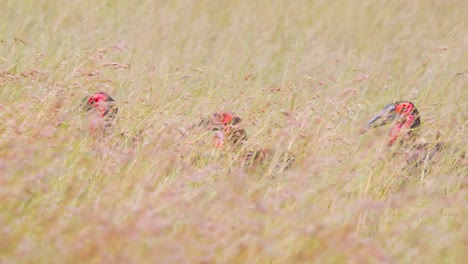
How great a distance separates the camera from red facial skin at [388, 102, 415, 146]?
5133mm

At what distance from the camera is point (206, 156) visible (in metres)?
5.11

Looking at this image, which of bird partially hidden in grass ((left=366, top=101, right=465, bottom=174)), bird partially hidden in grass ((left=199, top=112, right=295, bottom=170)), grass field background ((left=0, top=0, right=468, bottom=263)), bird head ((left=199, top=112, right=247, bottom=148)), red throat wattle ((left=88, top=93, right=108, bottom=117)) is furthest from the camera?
red throat wattle ((left=88, top=93, right=108, bottom=117))

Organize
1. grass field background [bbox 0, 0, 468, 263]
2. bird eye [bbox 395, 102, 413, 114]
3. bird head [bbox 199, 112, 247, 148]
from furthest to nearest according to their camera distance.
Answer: bird eye [bbox 395, 102, 413, 114] < bird head [bbox 199, 112, 247, 148] < grass field background [bbox 0, 0, 468, 263]

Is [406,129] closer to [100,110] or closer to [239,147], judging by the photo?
[239,147]

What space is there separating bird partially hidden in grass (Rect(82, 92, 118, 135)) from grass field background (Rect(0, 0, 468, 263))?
0.06 metres

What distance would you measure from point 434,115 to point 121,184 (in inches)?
Answer: 97.5

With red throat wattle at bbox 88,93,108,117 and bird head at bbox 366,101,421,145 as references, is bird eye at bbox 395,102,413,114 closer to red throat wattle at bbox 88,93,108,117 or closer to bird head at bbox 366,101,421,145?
bird head at bbox 366,101,421,145

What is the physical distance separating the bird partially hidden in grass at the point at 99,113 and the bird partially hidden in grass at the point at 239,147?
0.51m

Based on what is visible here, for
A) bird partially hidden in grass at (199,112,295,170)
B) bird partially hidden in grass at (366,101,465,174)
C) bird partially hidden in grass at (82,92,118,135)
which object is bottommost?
bird partially hidden in grass at (366,101,465,174)

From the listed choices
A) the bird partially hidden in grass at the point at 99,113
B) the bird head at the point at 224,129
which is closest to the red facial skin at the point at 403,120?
the bird head at the point at 224,129

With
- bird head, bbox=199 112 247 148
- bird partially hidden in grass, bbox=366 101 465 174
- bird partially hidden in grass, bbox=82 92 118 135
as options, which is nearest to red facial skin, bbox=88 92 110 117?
bird partially hidden in grass, bbox=82 92 118 135

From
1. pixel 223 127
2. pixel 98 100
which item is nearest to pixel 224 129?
pixel 223 127

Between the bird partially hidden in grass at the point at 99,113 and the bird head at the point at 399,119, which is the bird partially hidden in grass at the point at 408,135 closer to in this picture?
the bird head at the point at 399,119

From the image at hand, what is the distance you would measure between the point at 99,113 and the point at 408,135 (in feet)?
5.54
